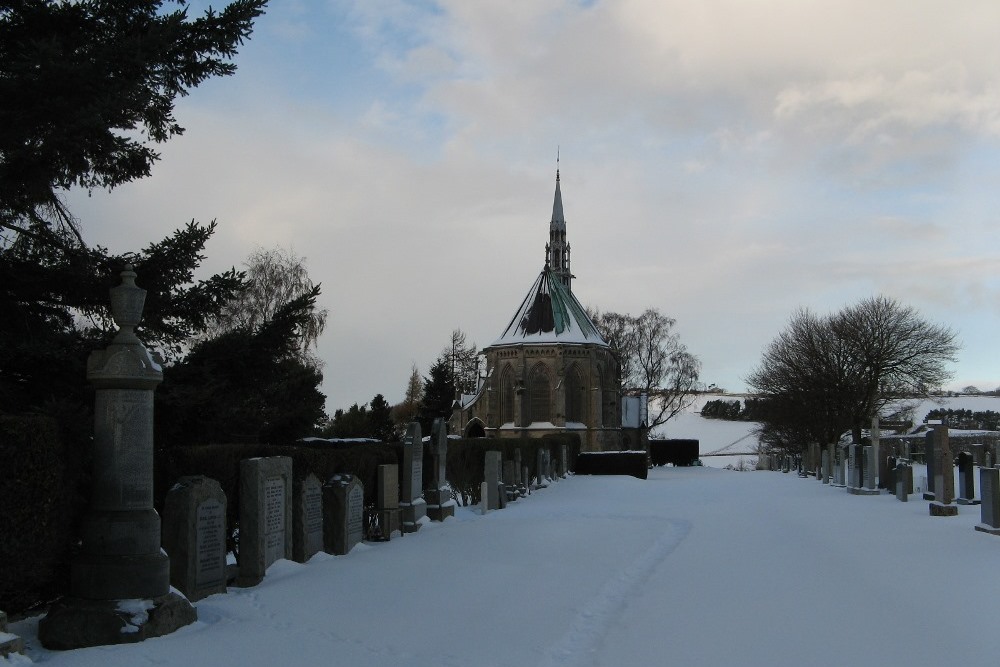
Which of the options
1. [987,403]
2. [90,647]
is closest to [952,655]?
[90,647]

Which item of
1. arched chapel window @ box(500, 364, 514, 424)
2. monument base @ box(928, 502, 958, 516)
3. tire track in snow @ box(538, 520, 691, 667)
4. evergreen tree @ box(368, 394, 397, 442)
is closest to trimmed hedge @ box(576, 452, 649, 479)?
evergreen tree @ box(368, 394, 397, 442)

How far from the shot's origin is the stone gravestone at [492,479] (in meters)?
20.2

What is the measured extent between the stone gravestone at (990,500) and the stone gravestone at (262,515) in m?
10.9

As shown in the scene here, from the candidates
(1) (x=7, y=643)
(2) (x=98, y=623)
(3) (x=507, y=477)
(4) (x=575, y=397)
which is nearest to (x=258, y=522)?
(2) (x=98, y=623)

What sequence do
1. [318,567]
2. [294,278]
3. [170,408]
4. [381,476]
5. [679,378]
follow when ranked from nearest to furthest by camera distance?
[318,567]
[170,408]
[381,476]
[294,278]
[679,378]

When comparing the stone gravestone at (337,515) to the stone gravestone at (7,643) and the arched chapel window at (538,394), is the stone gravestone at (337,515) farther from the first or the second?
the arched chapel window at (538,394)

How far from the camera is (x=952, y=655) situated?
6.32 m

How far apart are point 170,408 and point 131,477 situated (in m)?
3.84

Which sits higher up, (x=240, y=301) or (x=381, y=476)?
(x=240, y=301)

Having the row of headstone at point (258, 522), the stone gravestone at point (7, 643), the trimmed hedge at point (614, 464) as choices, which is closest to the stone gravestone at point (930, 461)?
the row of headstone at point (258, 522)

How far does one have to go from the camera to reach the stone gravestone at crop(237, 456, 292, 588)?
910 cm

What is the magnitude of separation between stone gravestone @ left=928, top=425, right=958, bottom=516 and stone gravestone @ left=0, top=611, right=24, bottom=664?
16.4 m

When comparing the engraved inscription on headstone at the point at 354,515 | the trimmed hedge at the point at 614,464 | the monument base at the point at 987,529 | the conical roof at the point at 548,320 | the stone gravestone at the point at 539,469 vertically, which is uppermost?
the conical roof at the point at 548,320

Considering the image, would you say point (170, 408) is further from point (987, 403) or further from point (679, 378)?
point (987, 403)
